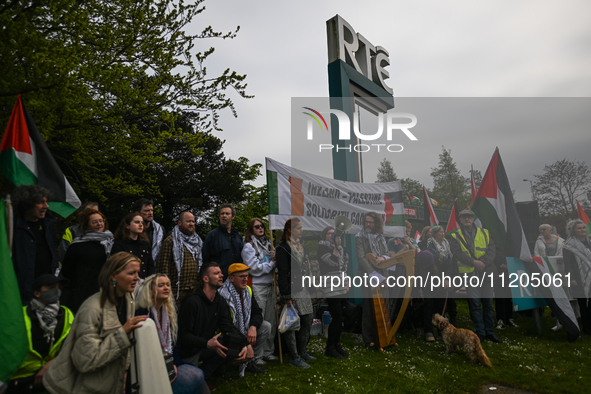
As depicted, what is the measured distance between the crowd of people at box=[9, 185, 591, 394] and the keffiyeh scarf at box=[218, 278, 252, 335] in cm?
1

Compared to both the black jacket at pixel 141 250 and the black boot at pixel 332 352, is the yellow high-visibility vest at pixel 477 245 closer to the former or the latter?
the black boot at pixel 332 352

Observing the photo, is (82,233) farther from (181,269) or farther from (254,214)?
(254,214)

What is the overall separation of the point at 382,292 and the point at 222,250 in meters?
2.85

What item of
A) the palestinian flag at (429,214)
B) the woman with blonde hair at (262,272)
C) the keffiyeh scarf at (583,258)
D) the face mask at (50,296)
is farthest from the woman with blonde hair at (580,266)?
the face mask at (50,296)

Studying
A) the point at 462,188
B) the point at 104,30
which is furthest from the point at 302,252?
the point at 104,30

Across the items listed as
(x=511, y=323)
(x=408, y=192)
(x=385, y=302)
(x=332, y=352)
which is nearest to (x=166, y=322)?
(x=332, y=352)

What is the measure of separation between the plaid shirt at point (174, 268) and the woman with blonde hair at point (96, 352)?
1900mm

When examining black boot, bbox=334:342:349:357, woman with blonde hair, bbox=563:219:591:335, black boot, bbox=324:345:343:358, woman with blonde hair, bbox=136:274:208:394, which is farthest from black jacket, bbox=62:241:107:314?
woman with blonde hair, bbox=563:219:591:335

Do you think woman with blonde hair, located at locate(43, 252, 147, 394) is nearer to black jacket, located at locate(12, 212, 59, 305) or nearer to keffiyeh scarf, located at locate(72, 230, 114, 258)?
black jacket, located at locate(12, 212, 59, 305)

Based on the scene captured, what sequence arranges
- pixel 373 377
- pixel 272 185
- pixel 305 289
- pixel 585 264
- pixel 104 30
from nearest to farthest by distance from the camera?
pixel 373 377
pixel 305 289
pixel 272 185
pixel 585 264
pixel 104 30

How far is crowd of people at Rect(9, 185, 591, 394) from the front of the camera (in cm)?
298

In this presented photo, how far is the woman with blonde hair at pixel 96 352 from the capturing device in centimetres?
279

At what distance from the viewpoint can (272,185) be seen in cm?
661

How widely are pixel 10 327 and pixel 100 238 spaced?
5.97 ft
